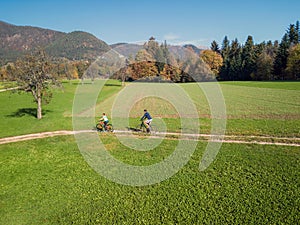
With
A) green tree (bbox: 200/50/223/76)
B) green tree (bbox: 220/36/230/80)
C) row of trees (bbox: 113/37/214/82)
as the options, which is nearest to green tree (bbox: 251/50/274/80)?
green tree (bbox: 220/36/230/80)

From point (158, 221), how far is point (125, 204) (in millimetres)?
2097

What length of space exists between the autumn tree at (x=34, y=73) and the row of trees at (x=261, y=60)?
90.4 meters

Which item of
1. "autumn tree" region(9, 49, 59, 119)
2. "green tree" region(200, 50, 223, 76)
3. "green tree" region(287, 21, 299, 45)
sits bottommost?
"autumn tree" region(9, 49, 59, 119)

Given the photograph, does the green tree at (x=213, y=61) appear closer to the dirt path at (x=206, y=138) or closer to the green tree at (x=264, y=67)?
the green tree at (x=264, y=67)

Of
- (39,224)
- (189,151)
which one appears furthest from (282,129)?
(39,224)

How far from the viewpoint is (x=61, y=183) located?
14102mm

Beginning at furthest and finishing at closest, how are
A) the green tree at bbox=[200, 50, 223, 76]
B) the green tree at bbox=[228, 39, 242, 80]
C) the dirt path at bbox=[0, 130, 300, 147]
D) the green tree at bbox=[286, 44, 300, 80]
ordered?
the green tree at bbox=[200, 50, 223, 76]
the green tree at bbox=[228, 39, 242, 80]
the green tree at bbox=[286, 44, 300, 80]
the dirt path at bbox=[0, 130, 300, 147]

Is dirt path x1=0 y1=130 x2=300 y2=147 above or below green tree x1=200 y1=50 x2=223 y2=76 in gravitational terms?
below

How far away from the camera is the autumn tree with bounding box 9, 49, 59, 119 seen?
29188 mm

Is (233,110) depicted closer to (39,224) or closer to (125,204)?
(125,204)

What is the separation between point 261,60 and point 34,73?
9516 cm

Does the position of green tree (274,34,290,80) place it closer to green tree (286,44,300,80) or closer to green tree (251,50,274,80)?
green tree (251,50,274,80)

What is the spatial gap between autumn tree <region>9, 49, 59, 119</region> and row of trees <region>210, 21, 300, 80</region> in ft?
297

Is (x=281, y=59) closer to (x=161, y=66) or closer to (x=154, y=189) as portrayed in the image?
(x=161, y=66)
